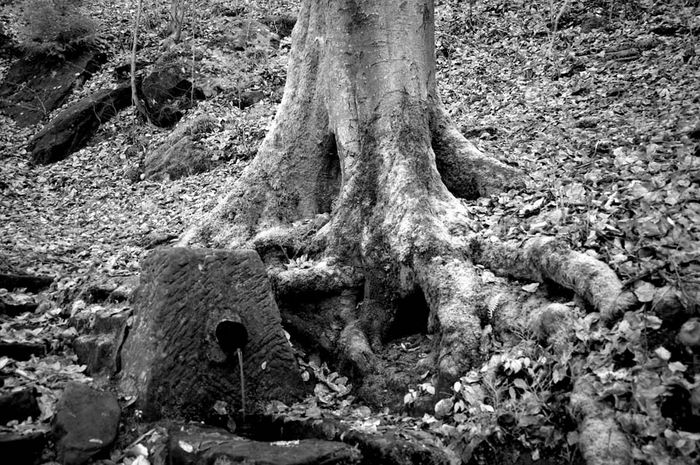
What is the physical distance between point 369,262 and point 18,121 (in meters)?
14.6

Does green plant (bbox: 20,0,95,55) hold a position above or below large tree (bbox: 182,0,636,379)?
above

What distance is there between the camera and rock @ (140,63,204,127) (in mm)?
12847

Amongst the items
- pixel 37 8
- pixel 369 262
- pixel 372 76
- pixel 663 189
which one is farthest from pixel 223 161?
pixel 37 8

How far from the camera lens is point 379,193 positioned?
16.4ft

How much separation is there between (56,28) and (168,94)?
562 cm

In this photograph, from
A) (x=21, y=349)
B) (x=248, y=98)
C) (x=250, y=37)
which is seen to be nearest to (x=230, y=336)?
(x=21, y=349)

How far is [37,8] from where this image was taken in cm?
1502

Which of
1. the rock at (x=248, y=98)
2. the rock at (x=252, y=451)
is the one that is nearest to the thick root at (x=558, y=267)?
the rock at (x=252, y=451)

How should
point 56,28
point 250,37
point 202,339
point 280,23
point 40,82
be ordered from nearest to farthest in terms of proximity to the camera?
point 202,339
point 250,37
point 56,28
point 40,82
point 280,23

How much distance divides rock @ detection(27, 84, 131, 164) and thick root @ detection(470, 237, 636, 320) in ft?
40.3

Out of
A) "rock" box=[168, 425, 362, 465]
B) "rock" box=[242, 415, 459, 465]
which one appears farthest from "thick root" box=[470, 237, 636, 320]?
"rock" box=[168, 425, 362, 465]

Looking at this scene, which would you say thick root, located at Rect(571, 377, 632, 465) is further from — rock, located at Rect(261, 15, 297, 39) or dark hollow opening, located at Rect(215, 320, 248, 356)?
rock, located at Rect(261, 15, 297, 39)

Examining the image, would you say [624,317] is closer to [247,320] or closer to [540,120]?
[247,320]

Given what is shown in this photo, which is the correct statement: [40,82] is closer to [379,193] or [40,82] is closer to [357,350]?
[379,193]
